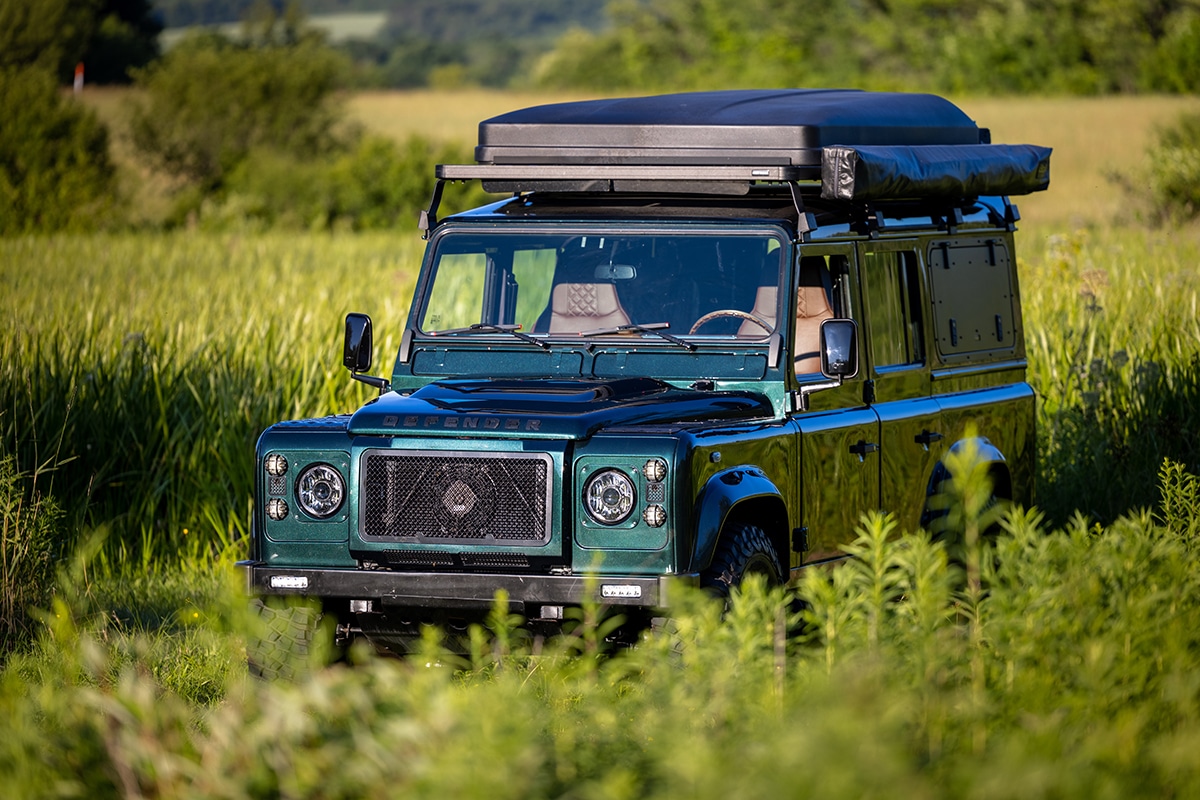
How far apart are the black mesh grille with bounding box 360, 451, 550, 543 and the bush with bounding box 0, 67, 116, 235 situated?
28.9 metres

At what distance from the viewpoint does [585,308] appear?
7441 millimetres

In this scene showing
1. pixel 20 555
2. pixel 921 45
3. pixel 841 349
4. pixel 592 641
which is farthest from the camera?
pixel 921 45

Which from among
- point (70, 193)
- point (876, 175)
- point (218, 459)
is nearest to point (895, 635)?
point (876, 175)

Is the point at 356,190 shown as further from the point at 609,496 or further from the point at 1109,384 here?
the point at 609,496

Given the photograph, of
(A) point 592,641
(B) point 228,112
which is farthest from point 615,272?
(B) point 228,112

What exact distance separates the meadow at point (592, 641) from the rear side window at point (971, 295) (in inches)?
42.2

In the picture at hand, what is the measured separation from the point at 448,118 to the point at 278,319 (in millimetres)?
47661

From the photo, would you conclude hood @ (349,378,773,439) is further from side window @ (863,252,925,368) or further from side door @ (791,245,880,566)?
side window @ (863,252,925,368)

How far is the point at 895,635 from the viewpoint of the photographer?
4797 millimetres

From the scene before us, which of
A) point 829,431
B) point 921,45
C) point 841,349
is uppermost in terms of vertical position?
point 921,45

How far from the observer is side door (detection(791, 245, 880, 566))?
23.0ft

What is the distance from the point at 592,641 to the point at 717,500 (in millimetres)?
1645

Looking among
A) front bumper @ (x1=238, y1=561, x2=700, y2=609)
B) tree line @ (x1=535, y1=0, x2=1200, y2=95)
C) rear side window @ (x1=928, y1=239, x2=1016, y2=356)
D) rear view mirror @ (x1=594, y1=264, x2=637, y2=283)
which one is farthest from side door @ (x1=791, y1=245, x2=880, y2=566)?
tree line @ (x1=535, y1=0, x2=1200, y2=95)

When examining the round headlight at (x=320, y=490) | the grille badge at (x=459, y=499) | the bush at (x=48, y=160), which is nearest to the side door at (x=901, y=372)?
the grille badge at (x=459, y=499)
